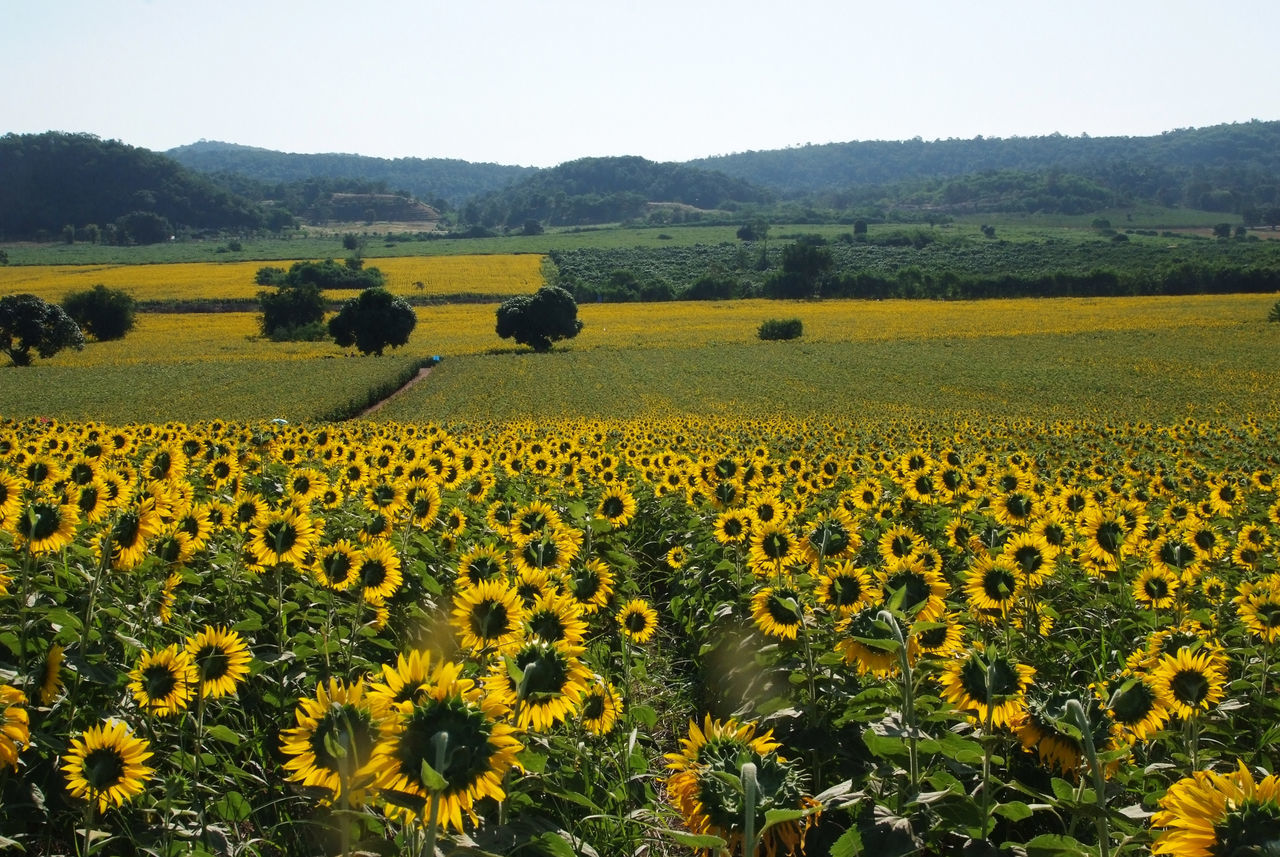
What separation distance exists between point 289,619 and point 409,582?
0.80 m

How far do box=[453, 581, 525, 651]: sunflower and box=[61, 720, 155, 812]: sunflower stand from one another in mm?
987

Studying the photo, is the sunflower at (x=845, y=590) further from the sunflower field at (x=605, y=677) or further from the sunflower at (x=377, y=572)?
the sunflower at (x=377, y=572)

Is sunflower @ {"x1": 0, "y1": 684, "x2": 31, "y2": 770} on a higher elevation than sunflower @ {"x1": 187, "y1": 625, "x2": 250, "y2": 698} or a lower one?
higher

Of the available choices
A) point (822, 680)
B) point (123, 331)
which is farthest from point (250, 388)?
point (822, 680)

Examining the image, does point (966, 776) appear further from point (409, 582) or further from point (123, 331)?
point (123, 331)

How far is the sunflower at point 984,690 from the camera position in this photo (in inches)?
103

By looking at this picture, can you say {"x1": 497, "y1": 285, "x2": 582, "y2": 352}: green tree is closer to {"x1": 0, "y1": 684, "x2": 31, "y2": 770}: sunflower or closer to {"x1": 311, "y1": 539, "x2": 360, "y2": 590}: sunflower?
{"x1": 311, "y1": 539, "x2": 360, "y2": 590}: sunflower

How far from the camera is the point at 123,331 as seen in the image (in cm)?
6838

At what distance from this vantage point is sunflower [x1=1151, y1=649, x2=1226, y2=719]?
112 inches

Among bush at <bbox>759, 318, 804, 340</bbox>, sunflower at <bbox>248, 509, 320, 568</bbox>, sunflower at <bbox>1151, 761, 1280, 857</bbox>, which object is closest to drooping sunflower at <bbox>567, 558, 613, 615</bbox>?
sunflower at <bbox>248, 509, 320, 568</bbox>

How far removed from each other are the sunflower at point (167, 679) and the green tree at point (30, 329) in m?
64.8

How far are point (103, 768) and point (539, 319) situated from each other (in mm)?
61463

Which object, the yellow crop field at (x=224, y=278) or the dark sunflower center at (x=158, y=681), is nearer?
the dark sunflower center at (x=158, y=681)

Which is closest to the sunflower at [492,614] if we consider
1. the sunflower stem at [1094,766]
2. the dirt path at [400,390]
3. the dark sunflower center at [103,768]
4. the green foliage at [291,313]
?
the dark sunflower center at [103,768]
